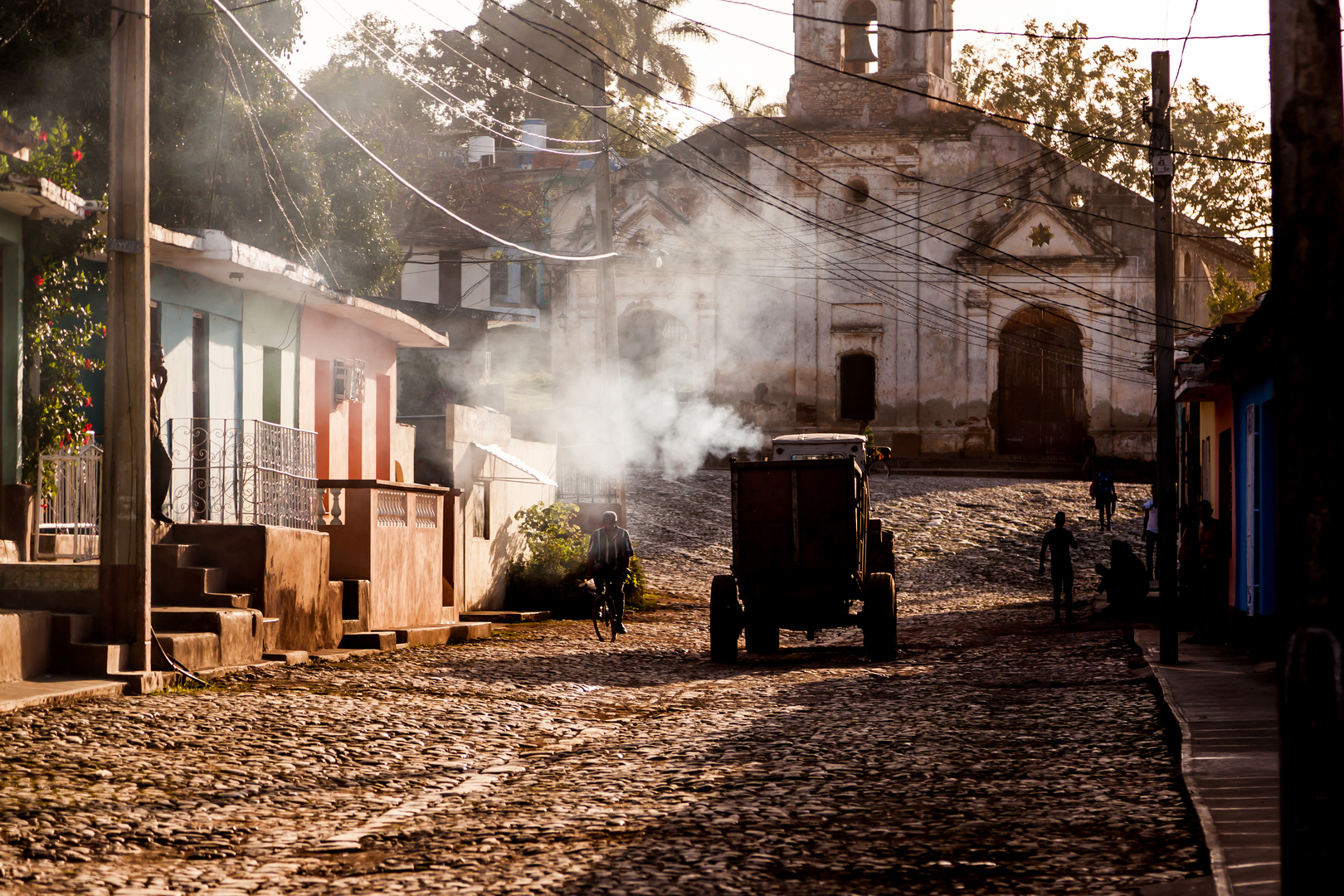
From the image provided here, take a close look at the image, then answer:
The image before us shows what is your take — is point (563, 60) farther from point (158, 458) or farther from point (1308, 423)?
point (1308, 423)

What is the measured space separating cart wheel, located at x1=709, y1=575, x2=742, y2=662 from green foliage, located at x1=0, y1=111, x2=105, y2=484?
6765 mm

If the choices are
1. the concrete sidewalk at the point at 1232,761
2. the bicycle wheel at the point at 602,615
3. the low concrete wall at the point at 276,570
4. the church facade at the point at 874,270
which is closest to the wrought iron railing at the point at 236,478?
the low concrete wall at the point at 276,570

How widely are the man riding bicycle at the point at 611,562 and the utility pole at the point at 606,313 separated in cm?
347

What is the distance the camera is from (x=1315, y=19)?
4.38 metres

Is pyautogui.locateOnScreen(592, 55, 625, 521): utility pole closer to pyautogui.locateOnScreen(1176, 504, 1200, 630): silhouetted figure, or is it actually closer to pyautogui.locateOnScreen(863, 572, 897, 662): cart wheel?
pyautogui.locateOnScreen(863, 572, 897, 662): cart wheel

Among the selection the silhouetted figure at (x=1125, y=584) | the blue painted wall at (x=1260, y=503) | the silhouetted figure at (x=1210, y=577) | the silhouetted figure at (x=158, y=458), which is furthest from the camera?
the silhouetted figure at (x=1125, y=584)

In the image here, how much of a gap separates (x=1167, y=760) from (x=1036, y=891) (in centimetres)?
330

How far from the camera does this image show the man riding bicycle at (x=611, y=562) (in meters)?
19.2

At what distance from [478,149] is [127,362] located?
36796 millimetres

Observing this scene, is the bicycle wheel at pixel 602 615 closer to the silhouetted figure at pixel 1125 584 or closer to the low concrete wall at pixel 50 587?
the silhouetted figure at pixel 1125 584

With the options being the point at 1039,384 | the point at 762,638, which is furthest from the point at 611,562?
the point at 1039,384

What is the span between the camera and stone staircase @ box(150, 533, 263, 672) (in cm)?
1234

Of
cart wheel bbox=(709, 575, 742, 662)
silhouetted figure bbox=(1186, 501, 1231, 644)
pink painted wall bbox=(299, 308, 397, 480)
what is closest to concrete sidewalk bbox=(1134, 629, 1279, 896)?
silhouetted figure bbox=(1186, 501, 1231, 644)

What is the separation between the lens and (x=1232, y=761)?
26.9 feet
